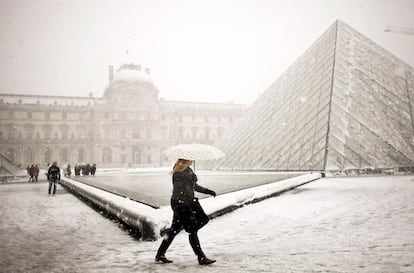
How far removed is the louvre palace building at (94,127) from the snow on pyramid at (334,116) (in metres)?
39.0

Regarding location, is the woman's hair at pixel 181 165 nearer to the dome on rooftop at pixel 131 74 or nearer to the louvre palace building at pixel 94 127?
the louvre palace building at pixel 94 127

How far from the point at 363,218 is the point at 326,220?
25.8 inches

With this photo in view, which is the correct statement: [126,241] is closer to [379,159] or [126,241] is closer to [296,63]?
[379,159]

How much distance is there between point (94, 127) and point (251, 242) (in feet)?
211

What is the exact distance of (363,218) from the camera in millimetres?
7047

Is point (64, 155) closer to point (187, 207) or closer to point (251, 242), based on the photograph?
point (251, 242)

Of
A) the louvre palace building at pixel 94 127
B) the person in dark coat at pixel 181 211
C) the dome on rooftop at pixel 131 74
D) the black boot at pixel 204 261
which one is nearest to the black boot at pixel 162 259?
the person in dark coat at pixel 181 211

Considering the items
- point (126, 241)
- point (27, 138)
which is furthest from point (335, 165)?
point (27, 138)

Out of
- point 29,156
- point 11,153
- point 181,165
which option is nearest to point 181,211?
point 181,165

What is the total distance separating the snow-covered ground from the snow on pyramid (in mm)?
11336

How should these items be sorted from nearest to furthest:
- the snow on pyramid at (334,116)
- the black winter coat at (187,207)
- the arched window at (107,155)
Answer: the black winter coat at (187,207) < the snow on pyramid at (334,116) < the arched window at (107,155)

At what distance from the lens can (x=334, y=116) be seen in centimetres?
2111

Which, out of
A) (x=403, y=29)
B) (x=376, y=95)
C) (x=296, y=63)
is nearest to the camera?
(x=376, y=95)

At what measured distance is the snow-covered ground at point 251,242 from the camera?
14.5 feet
